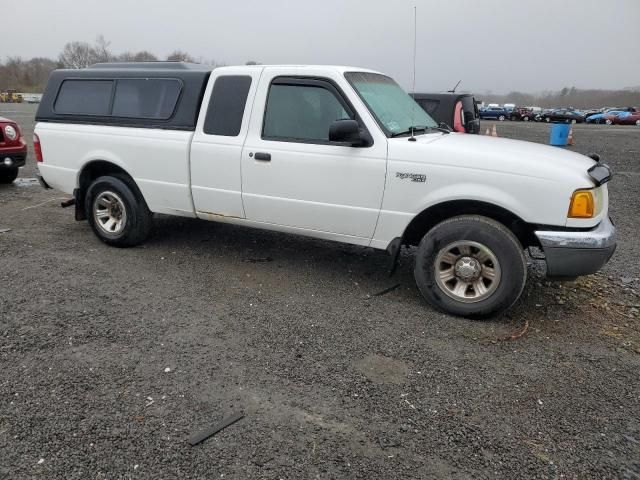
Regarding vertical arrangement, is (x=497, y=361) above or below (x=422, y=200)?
below

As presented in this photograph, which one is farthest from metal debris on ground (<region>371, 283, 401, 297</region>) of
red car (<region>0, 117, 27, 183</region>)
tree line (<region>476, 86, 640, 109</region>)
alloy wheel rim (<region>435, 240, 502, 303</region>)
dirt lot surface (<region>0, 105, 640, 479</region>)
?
tree line (<region>476, 86, 640, 109</region>)

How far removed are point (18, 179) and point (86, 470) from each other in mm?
8992

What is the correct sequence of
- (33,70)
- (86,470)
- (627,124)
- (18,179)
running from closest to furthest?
(86,470) → (18,179) → (627,124) → (33,70)

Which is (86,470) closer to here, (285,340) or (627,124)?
(285,340)

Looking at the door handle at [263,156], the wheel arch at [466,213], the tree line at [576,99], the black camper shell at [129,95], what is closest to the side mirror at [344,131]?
the door handle at [263,156]

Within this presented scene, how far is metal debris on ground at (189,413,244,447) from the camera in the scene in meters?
2.53

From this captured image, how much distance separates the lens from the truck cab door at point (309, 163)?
4148 mm

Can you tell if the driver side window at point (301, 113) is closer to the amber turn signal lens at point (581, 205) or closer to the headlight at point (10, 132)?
the amber turn signal lens at point (581, 205)

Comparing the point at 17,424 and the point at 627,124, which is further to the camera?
the point at 627,124

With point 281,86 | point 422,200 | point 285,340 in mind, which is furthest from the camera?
point 281,86

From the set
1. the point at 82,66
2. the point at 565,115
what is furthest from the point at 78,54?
the point at 565,115

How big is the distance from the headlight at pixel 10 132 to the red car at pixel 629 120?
46.9 m

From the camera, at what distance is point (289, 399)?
2910 millimetres

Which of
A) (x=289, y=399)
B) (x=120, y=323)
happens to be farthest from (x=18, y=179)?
(x=289, y=399)
